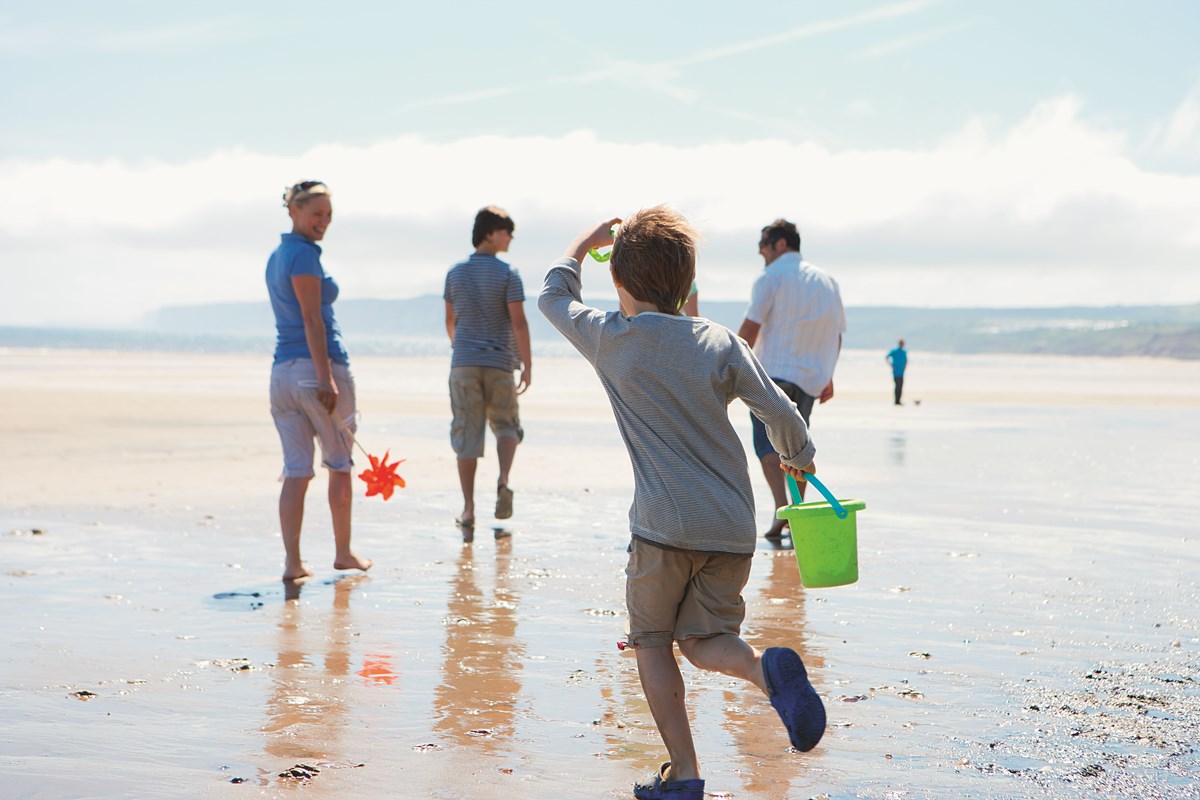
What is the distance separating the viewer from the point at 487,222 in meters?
7.74

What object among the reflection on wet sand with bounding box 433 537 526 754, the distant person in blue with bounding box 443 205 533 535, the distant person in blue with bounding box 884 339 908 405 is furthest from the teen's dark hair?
the distant person in blue with bounding box 884 339 908 405

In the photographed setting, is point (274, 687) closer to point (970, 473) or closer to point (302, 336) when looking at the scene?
point (302, 336)

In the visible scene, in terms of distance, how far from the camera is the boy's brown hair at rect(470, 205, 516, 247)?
7.74 m

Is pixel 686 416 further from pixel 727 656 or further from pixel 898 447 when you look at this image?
pixel 898 447

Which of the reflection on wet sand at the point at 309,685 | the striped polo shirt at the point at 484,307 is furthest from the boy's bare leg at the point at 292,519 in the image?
the striped polo shirt at the point at 484,307

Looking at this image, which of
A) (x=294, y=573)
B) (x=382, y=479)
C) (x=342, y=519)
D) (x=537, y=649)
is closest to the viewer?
(x=537, y=649)

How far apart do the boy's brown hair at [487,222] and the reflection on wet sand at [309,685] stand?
9.22ft

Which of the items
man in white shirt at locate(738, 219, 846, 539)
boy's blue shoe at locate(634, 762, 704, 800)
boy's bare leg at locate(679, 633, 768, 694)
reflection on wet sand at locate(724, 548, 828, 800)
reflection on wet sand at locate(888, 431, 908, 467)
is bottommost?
reflection on wet sand at locate(724, 548, 828, 800)

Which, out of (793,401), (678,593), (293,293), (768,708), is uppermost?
(293,293)

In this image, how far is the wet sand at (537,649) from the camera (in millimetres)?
3416

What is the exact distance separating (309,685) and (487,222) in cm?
411

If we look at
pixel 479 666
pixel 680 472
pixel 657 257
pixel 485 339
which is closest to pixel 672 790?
pixel 680 472

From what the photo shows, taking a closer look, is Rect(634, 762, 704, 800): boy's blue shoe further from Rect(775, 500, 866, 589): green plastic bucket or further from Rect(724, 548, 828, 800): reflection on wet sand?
Rect(775, 500, 866, 589): green plastic bucket

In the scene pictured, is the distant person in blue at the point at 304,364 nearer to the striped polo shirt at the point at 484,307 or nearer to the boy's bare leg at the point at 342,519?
the boy's bare leg at the point at 342,519
